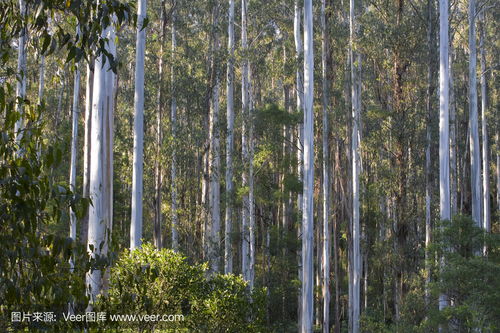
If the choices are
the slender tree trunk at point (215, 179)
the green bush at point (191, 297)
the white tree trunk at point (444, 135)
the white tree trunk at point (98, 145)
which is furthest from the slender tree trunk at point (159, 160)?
the white tree trunk at point (98, 145)

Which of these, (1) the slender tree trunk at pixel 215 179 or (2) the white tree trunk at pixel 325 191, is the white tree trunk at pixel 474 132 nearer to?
(2) the white tree trunk at pixel 325 191

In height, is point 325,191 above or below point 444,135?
below

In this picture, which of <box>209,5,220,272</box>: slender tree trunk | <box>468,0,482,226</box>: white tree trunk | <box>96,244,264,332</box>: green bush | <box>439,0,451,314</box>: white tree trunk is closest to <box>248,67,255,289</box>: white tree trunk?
<box>209,5,220,272</box>: slender tree trunk

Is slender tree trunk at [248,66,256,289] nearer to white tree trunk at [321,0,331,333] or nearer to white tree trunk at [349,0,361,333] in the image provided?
white tree trunk at [321,0,331,333]

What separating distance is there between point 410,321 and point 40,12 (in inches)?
424

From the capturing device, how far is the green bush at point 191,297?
821cm

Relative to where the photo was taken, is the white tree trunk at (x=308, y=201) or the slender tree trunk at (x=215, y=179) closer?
the white tree trunk at (x=308, y=201)

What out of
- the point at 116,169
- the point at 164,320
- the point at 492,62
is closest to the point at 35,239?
the point at 164,320

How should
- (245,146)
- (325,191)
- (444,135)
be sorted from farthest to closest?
(245,146)
(325,191)
(444,135)

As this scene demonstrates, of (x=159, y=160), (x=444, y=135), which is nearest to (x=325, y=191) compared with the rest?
→ (x=159, y=160)

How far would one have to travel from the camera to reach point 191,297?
343 inches

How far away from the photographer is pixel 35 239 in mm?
2992

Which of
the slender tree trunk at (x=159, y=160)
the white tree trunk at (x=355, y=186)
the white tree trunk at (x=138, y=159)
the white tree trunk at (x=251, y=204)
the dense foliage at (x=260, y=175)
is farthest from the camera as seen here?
the white tree trunk at (x=355, y=186)

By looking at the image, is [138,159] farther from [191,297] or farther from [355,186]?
[355,186]
